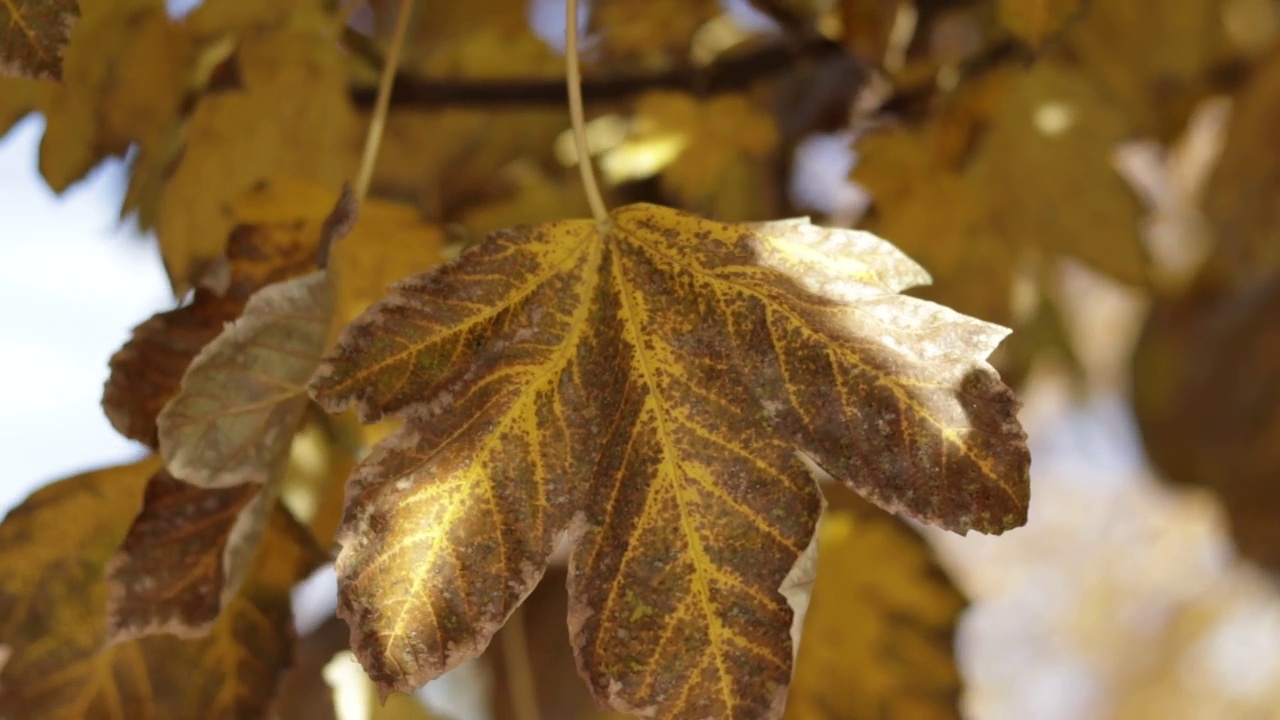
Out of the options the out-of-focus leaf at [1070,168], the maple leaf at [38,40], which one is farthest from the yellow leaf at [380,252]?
the out-of-focus leaf at [1070,168]

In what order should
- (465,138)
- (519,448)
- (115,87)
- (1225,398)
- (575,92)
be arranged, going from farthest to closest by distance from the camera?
(1225,398) → (465,138) → (115,87) → (575,92) → (519,448)

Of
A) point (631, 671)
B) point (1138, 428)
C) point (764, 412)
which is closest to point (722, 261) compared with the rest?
point (764, 412)

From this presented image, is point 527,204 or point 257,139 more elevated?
point 257,139

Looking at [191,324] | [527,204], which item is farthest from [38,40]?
[527,204]

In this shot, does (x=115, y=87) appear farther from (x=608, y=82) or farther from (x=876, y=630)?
(x=876, y=630)

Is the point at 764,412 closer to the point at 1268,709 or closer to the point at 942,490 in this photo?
the point at 942,490

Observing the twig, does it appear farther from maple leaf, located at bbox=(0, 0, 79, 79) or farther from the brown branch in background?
maple leaf, located at bbox=(0, 0, 79, 79)
